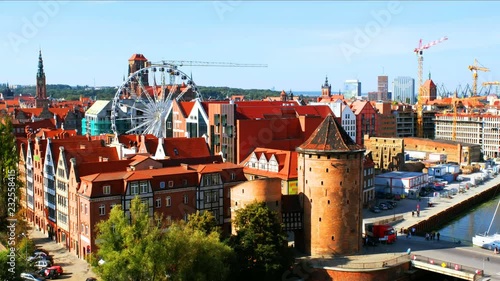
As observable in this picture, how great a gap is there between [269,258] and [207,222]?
169 inches

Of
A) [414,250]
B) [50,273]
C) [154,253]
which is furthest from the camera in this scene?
[414,250]

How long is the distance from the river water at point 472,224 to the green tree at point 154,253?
27694mm

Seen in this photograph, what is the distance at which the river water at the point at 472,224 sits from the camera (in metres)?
53.4

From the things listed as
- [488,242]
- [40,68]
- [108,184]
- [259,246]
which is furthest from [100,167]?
[40,68]

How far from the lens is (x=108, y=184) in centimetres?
3869

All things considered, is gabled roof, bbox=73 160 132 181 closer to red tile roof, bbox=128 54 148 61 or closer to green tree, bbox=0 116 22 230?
green tree, bbox=0 116 22 230

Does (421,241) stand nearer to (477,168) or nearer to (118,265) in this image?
(118,265)

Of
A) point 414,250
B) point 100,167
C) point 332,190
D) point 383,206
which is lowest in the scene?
point 414,250

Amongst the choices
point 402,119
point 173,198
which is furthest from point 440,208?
point 402,119

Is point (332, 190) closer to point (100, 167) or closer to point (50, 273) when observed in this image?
point (100, 167)

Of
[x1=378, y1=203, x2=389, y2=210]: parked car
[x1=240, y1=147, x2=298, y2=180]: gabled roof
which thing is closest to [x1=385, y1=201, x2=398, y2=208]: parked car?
[x1=378, y1=203, x2=389, y2=210]: parked car

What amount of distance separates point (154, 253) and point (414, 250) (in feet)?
63.9

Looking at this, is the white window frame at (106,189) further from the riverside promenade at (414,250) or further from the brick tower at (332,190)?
the riverside promenade at (414,250)

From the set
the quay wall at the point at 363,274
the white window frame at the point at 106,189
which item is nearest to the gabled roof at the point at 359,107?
the quay wall at the point at 363,274
